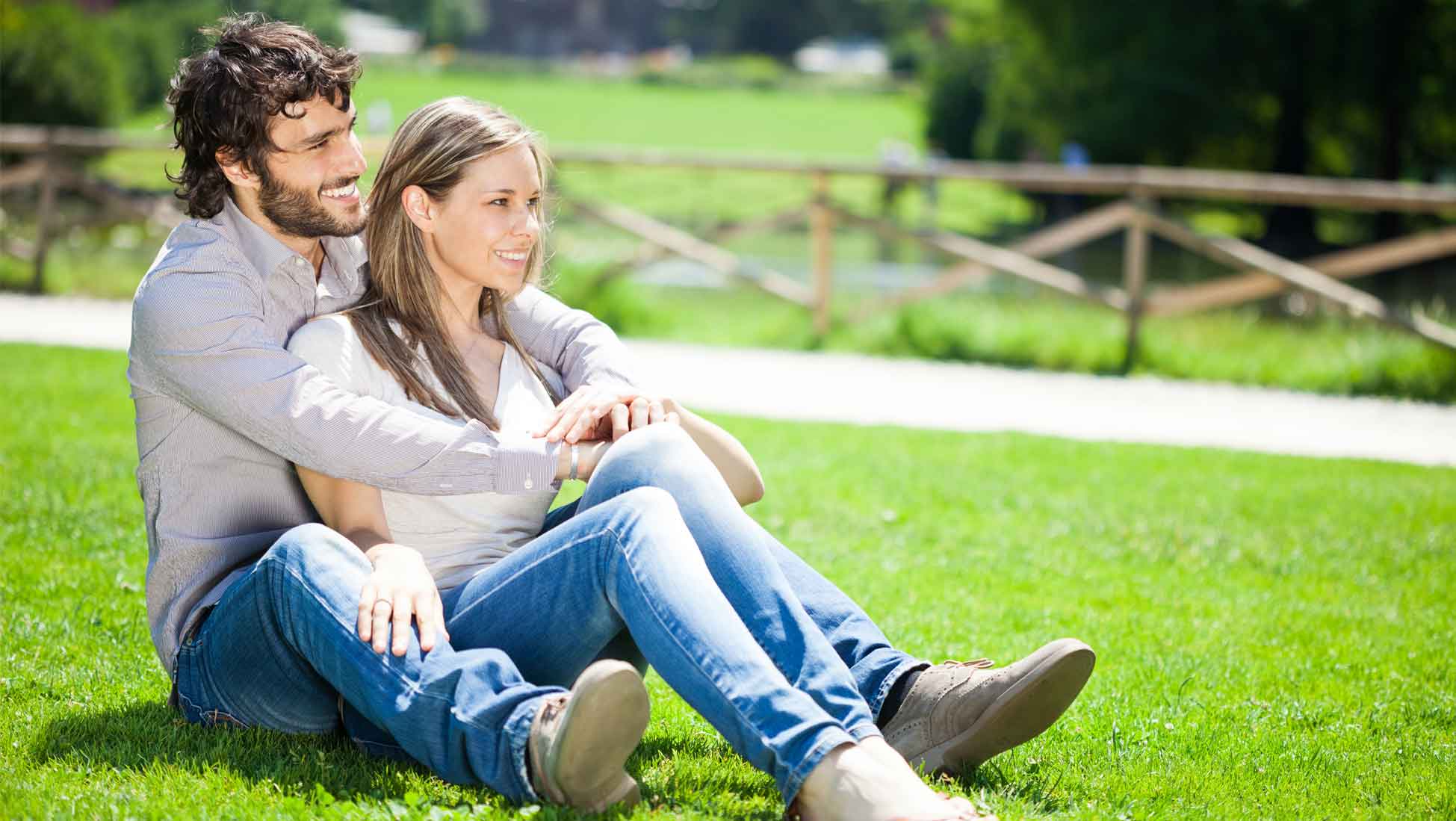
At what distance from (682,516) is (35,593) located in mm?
2448

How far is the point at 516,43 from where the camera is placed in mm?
106562

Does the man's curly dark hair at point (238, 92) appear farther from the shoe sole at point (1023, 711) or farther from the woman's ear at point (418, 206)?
the shoe sole at point (1023, 711)

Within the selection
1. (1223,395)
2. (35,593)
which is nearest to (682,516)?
(35,593)

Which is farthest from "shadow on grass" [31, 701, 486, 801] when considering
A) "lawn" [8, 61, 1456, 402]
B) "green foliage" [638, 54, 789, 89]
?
"green foliage" [638, 54, 789, 89]

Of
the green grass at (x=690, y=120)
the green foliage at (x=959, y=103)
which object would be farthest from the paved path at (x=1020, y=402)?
the green foliage at (x=959, y=103)

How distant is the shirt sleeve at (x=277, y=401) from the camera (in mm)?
→ 2926

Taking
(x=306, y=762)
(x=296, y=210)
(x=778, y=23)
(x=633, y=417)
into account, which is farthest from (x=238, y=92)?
(x=778, y=23)

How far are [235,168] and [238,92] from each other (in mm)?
161

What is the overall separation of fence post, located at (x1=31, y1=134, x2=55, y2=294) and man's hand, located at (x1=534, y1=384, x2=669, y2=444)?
10063 mm

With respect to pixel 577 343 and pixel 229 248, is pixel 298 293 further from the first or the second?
pixel 577 343

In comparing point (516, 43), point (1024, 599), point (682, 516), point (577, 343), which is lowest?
point (1024, 599)

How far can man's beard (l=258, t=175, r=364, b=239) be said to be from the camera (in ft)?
10.3

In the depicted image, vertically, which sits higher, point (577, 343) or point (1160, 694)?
point (577, 343)

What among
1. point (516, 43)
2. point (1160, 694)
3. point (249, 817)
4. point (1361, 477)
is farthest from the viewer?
point (516, 43)
